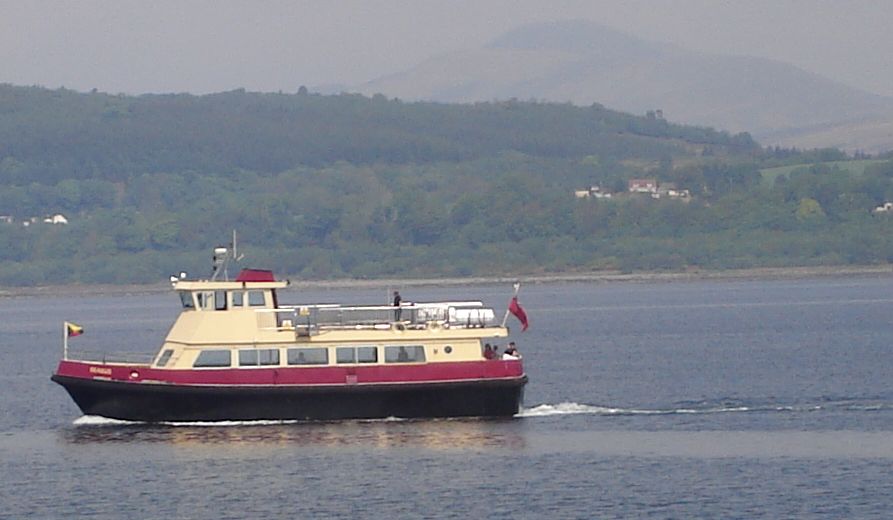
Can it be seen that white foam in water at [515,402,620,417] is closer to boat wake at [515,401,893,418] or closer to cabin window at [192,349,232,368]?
boat wake at [515,401,893,418]

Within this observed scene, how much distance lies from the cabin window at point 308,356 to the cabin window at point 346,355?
287 millimetres

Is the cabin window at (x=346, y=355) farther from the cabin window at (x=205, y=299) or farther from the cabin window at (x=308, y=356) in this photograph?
the cabin window at (x=205, y=299)

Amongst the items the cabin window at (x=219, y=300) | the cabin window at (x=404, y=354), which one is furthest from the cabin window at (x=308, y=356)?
the cabin window at (x=219, y=300)

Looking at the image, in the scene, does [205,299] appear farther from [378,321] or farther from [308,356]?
[378,321]

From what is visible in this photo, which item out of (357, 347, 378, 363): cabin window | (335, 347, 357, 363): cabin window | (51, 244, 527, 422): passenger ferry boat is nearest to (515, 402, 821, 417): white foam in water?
(51, 244, 527, 422): passenger ferry boat

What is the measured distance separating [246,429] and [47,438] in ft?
18.0

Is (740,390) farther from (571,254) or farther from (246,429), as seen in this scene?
(571,254)

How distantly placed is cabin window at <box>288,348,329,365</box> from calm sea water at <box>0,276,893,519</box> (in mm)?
1648

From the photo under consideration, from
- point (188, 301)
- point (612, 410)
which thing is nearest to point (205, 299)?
point (188, 301)

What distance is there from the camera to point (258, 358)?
52.1 metres

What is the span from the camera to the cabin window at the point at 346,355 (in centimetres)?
5222

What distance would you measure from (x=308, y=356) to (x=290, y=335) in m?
0.71

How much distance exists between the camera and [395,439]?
50094 mm

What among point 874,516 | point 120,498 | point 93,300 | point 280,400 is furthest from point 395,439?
point 93,300
